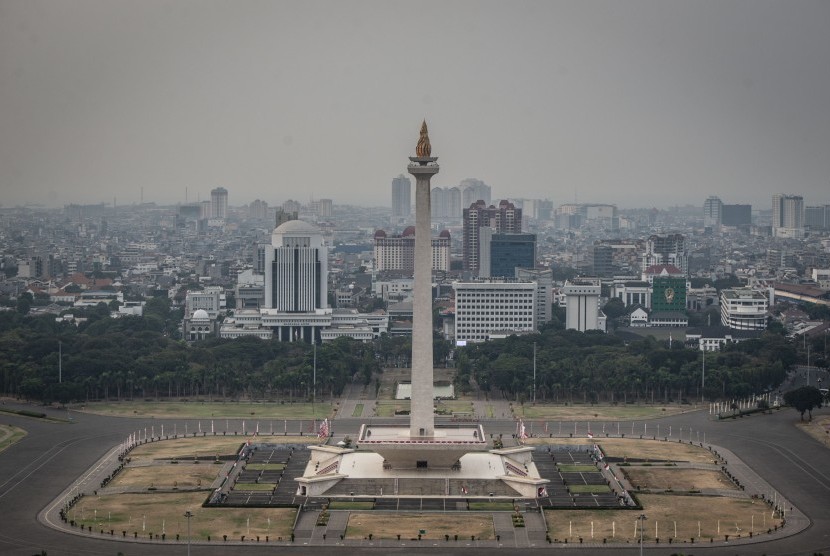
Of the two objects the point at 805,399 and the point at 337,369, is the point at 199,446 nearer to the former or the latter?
the point at 337,369

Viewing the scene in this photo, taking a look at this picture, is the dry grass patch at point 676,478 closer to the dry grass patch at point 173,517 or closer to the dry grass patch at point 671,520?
the dry grass patch at point 671,520

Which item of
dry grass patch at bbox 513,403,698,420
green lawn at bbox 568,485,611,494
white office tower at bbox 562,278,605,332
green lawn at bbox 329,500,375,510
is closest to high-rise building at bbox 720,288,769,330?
white office tower at bbox 562,278,605,332

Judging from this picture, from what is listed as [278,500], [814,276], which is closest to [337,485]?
[278,500]

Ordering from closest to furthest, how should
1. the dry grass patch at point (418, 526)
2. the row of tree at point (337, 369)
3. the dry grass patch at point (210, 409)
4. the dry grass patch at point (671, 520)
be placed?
the dry grass patch at point (418, 526) < the dry grass patch at point (671, 520) < the dry grass patch at point (210, 409) < the row of tree at point (337, 369)

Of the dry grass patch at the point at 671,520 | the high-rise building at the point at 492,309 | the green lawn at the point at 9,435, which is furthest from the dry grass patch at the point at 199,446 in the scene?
the high-rise building at the point at 492,309

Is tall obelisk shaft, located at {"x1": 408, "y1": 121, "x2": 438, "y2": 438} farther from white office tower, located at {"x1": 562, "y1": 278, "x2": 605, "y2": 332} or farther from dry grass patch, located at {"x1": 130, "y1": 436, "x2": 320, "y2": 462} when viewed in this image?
white office tower, located at {"x1": 562, "y1": 278, "x2": 605, "y2": 332}

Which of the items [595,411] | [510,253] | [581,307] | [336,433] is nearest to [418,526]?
[336,433]
